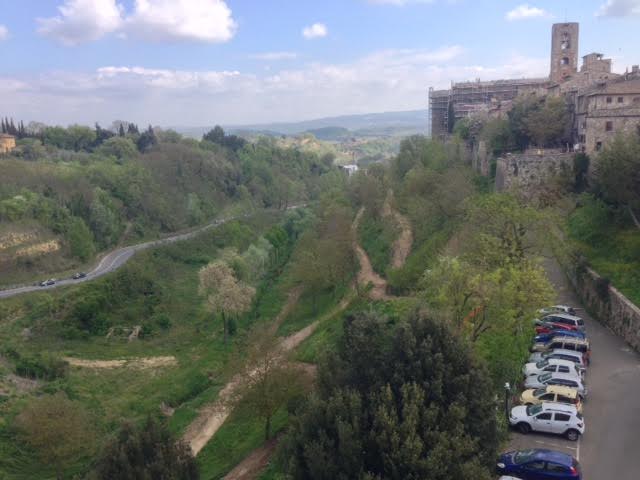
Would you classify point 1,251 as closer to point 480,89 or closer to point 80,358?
point 80,358

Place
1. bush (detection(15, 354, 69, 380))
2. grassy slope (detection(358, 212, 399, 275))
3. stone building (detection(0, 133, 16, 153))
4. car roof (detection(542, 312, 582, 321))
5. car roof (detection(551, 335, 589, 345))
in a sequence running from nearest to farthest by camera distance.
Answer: car roof (detection(551, 335, 589, 345)), car roof (detection(542, 312, 582, 321)), bush (detection(15, 354, 69, 380)), grassy slope (detection(358, 212, 399, 275)), stone building (detection(0, 133, 16, 153))

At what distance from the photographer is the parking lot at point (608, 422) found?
14875mm

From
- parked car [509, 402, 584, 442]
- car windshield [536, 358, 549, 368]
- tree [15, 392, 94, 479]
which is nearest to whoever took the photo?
parked car [509, 402, 584, 442]

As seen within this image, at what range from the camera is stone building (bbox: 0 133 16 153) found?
77863 millimetres

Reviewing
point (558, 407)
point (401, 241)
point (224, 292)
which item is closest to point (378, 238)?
point (401, 241)

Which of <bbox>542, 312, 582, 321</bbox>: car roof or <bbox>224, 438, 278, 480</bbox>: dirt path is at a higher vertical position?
<bbox>542, 312, 582, 321</bbox>: car roof

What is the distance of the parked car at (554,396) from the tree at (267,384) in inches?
335

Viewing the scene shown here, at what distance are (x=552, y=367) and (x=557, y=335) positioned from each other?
3.22 m

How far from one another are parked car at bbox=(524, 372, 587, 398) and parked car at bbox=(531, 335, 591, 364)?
2.50 m

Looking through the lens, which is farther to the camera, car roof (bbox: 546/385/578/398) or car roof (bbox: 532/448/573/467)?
car roof (bbox: 546/385/578/398)

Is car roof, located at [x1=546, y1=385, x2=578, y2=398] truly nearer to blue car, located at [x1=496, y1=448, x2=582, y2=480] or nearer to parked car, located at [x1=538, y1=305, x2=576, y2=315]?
Result: blue car, located at [x1=496, y1=448, x2=582, y2=480]

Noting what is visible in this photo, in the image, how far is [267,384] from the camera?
21.0 m

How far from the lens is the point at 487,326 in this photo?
1919 cm

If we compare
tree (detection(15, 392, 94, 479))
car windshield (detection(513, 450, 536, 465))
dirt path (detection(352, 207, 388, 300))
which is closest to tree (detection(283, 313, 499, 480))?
car windshield (detection(513, 450, 536, 465))
